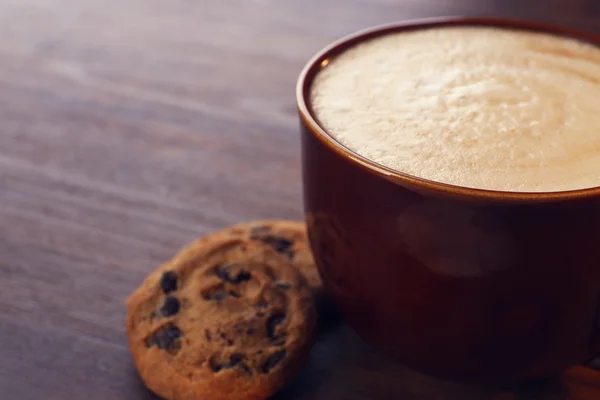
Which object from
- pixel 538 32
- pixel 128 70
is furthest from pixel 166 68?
pixel 538 32

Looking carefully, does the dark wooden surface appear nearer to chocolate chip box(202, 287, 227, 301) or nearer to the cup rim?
chocolate chip box(202, 287, 227, 301)

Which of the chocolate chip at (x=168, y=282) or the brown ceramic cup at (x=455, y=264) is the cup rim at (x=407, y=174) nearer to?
the brown ceramic cup at (x=455, y=264)

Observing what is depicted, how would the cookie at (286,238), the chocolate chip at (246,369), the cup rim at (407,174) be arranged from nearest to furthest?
the cup rim at (407,174) < the chocolate chip at (246,369) < the cookie at (286,238)

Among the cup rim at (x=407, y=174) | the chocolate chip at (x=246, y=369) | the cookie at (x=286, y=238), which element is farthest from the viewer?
the cookie at (x=286, y=238)

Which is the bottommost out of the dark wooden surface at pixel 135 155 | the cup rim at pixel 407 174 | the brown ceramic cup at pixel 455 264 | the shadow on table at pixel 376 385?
the shadow on table at pixel 376 385

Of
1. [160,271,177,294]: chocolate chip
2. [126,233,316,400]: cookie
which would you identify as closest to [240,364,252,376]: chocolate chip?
[126,233,316,400]: cookie

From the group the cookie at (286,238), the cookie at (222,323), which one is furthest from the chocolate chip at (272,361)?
the cookie at (286,238)

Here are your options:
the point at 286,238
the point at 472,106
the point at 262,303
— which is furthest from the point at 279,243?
the point at 472,106

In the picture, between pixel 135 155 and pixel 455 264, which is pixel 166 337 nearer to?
pixel 455 264
